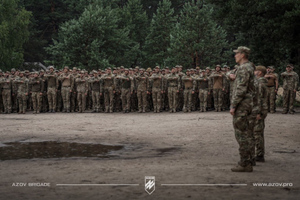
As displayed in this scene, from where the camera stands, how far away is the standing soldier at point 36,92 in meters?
23.2

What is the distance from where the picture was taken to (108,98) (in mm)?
23375

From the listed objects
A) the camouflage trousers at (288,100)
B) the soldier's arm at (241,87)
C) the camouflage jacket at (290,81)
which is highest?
the camouflage jacket at (290,81)

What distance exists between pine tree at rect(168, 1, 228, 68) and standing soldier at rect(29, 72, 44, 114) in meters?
17.1

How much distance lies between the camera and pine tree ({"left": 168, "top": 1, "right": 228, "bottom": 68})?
124 feet

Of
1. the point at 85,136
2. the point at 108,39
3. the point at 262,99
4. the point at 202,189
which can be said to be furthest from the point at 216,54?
the point at 202,189

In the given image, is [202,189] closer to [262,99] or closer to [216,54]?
[262,99]

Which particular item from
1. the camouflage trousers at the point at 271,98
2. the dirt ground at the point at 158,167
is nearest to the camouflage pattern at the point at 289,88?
the camouflage trousers at the point at 271,98

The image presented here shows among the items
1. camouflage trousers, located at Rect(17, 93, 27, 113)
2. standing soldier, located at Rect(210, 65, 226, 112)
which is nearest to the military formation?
standing soldier, located at Rect(210, 65, 226, 112)

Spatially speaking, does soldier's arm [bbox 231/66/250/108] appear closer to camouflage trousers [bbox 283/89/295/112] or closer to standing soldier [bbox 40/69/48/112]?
camouflage trousers [bbox 283/89/295/112]

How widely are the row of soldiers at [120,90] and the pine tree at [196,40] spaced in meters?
14.8

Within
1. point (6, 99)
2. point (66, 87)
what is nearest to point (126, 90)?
point (66, 87)

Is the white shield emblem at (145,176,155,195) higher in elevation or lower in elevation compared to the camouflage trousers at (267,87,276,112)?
lower

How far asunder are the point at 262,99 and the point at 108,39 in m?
35.0

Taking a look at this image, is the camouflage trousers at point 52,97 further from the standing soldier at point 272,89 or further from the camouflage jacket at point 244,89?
the camouflage jacket at point 244,89
